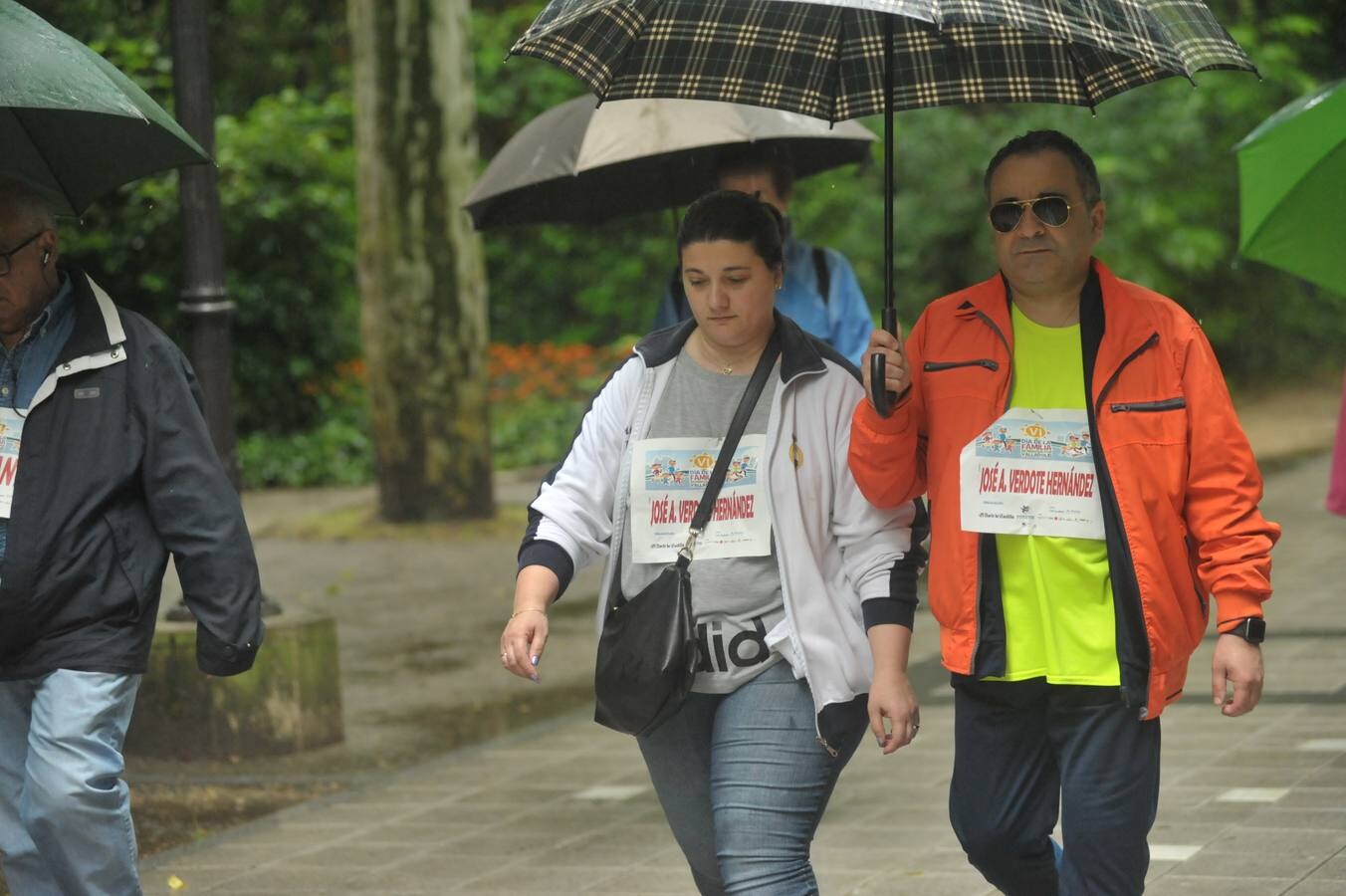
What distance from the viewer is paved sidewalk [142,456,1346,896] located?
5809 millimetres

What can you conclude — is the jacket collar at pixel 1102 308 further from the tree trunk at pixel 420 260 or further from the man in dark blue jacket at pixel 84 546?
the tree trunk at pixel 420 260

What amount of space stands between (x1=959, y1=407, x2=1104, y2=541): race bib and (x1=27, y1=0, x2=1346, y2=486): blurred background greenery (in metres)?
10.9

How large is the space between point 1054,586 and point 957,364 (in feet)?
1.54

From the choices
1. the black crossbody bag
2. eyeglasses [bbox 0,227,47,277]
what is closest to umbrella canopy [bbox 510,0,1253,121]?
the black crossbody bag

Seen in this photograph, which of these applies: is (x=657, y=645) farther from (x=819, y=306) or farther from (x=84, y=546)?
(x=819, y=306)

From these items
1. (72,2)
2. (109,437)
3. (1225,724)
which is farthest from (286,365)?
(109,437)

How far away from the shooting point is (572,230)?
23.8 meters

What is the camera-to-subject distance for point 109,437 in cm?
436

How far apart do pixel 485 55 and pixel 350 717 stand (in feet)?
50.3

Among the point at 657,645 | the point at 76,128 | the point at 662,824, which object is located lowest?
the point at 662,824

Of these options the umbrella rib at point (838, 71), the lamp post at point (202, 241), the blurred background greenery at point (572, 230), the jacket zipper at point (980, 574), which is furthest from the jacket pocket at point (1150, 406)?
the blurred background greenery at point (572, 230)

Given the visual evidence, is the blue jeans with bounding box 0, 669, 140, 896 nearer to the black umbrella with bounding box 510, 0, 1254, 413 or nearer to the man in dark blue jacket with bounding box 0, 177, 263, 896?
the man in dark blue jacket with bounding box 0, 177, 263, 896

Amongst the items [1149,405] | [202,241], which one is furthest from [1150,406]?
[202,241]

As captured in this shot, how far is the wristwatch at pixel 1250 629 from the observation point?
3.79 meters
